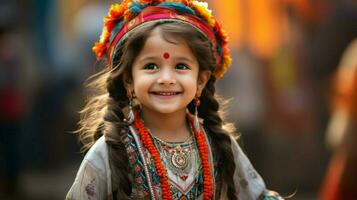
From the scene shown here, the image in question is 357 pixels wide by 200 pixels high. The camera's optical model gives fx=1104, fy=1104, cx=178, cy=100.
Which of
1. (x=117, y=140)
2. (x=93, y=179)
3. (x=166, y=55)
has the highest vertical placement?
(x=166, y=55)

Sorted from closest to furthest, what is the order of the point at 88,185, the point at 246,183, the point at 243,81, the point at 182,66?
1. the point at 88,185
2. the point at 182,66
3. the point at 246,183
4. the point at 243,81

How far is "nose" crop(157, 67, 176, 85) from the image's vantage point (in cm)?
472

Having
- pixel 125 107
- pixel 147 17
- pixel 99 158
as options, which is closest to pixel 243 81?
pixel 125 107

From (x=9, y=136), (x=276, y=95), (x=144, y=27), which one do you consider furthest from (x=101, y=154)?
(x=276, y=95)

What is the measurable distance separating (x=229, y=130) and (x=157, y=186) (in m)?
0.56

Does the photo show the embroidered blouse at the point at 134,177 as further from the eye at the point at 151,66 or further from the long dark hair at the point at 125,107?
the eye at the point at 151,66

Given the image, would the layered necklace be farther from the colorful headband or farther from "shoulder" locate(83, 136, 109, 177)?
→ the colorful headband

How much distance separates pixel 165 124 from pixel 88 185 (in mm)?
458

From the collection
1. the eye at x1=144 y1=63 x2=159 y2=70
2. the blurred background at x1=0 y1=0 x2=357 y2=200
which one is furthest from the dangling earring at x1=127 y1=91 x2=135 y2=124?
the blurred background at x1=0 y1=0 x2=357 y2=200

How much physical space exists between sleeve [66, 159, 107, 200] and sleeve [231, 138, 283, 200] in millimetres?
669

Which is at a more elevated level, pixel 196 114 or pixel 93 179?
pixel 196 114

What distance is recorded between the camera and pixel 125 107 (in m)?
4.96

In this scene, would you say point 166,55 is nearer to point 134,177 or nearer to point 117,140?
point 117,140

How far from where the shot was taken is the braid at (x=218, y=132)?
495 cm
